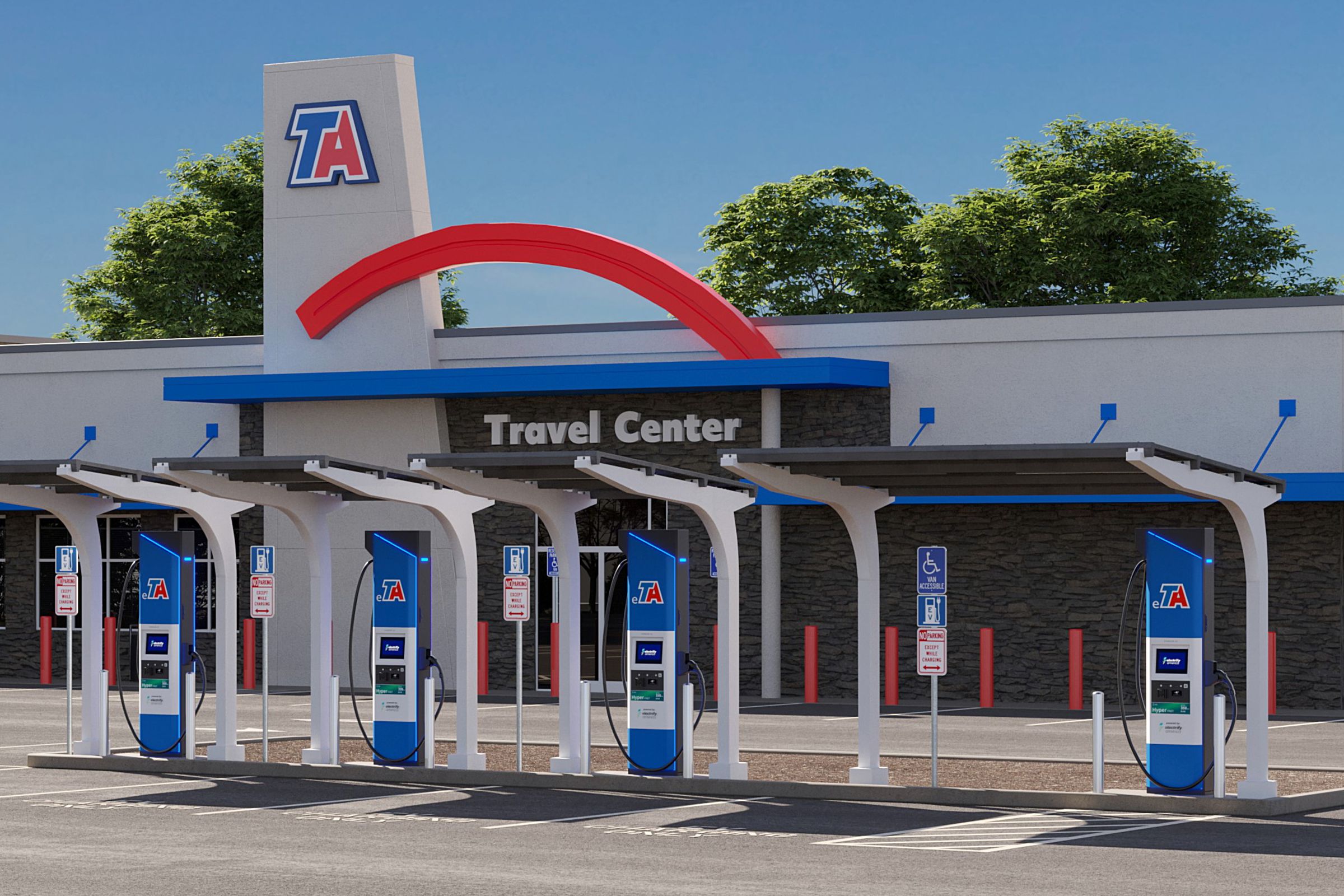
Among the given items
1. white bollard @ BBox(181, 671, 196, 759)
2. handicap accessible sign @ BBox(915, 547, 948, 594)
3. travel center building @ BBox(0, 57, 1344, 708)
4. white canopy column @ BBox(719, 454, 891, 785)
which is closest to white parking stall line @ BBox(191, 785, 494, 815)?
white bollard @ BBox(181, 671, 196, 759)

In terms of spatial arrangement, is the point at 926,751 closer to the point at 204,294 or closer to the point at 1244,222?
the point at 1244,222

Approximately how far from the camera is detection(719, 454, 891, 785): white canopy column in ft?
52.9

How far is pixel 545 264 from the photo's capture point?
2917 centimetres

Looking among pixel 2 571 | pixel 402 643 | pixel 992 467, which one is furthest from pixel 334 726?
pixel 2 571

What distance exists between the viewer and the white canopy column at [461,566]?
1705cm

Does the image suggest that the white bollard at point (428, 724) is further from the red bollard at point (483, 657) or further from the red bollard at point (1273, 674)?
the red bollard at point (1273, 674)

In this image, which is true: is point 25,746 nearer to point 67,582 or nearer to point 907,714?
point 67,582

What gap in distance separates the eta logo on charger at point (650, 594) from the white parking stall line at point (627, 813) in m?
1.77

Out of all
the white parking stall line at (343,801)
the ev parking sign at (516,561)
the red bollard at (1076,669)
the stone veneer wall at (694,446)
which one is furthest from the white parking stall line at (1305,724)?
the white parking stall line at (343,801)

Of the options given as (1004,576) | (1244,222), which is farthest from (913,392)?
(1244,222)

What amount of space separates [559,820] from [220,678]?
16.4ft

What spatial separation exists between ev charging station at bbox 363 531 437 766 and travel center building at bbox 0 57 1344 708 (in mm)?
9760

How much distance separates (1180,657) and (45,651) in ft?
70.7

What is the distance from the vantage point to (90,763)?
18.4 metres
